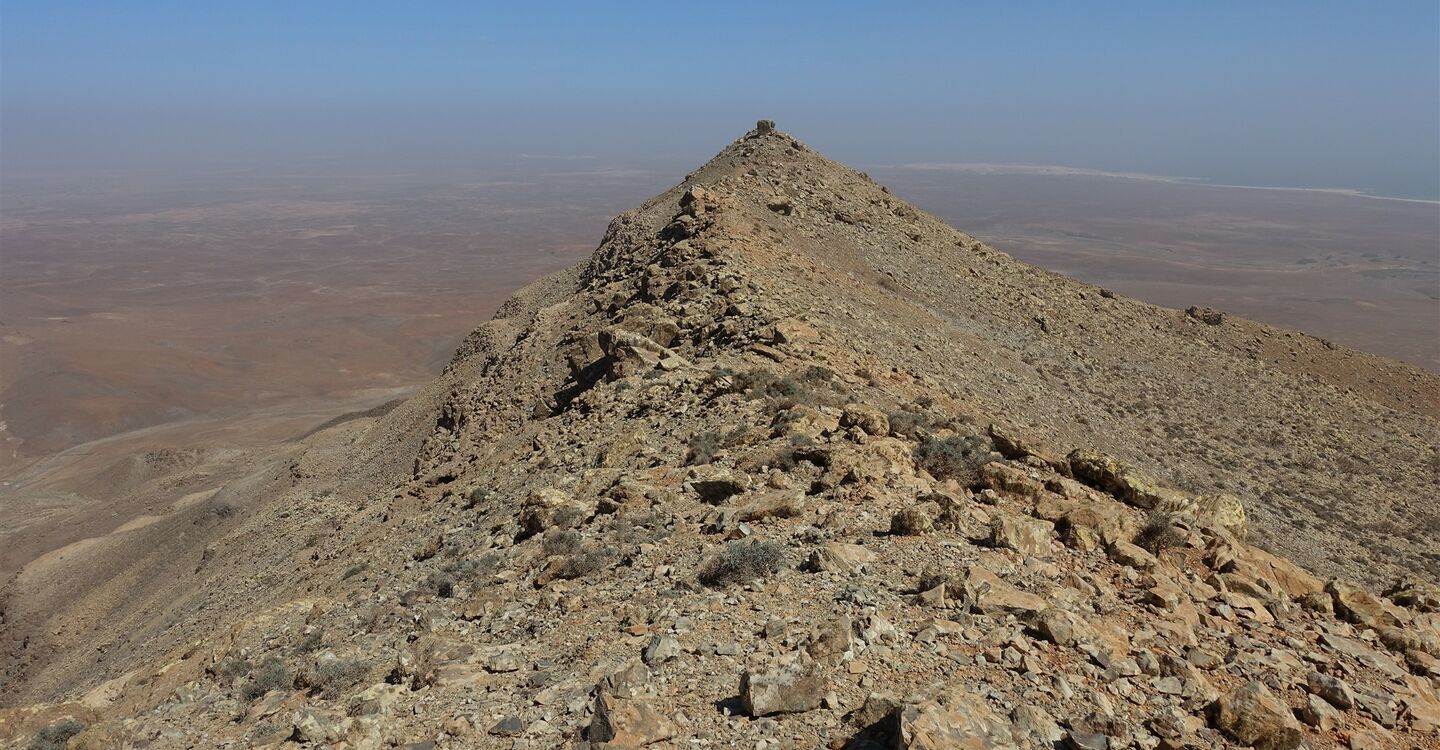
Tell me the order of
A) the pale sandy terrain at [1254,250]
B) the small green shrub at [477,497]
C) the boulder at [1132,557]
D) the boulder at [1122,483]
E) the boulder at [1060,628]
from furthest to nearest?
the pale sandy terrain at [1254,250], the small green shrub at [477,497], the boulder at [1122,483], the boulder at [1132,557], the boulder at [1060,628]

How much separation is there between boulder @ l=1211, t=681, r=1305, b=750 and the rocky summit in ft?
0.06

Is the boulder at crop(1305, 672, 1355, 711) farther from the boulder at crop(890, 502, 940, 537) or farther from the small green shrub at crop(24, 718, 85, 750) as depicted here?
the small green shrub at crop(24, 718, 85, 750)

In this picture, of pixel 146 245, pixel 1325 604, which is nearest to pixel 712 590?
pixel 1325 604

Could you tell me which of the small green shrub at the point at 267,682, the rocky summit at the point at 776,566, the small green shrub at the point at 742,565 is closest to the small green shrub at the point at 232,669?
the rocky summit at the point at 776,566

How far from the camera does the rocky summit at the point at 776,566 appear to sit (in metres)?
5.25

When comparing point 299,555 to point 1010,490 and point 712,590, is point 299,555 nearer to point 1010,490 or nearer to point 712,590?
point 712,590

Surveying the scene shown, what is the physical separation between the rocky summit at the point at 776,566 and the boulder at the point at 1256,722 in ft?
0.06

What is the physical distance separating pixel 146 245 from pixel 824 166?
408 feet

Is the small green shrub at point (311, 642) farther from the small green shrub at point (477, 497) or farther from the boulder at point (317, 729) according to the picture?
the small green shrub at point (477, 497)

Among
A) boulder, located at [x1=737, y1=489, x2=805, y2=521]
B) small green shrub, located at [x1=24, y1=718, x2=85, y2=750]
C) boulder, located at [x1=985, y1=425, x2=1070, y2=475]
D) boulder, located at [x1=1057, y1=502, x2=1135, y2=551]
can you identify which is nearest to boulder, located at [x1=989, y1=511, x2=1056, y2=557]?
boulder, located at [x1=1057, y1=502, x2=1135, y2=551]

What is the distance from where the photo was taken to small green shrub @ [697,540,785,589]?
21.9ft

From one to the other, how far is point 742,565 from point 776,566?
291 millimetres

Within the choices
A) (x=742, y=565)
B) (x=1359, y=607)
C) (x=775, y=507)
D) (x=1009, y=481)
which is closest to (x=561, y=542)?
(x=775, y=507)

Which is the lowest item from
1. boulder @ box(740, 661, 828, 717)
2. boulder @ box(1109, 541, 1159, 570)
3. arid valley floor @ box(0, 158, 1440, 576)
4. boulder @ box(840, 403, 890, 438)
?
arid valley floor @ box(0, 158, 1440, 576)
